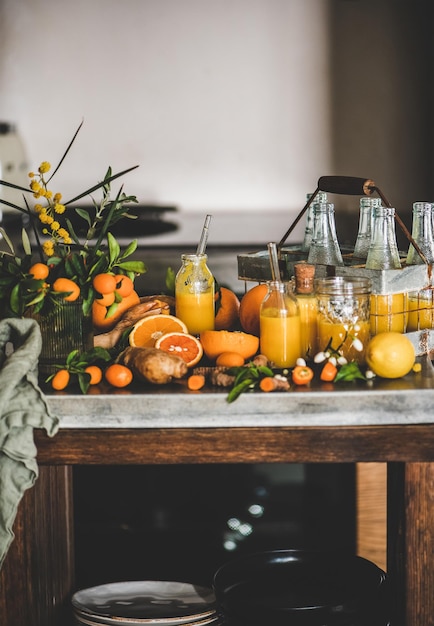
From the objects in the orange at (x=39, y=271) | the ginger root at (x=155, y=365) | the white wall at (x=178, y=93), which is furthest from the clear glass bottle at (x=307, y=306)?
the white wall at (x=178, y=93)

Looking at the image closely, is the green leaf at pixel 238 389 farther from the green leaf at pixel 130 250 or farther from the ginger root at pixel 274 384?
the green leaf at pixel 130 250

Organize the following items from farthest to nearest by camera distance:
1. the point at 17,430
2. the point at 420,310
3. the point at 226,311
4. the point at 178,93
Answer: the point at 178,93, the point at 226,311, the point at 420,310, the point at 17,430

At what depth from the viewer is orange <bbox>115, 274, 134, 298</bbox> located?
1.61m

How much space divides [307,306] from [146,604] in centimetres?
67

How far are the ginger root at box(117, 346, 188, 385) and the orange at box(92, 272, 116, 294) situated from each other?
0.41ft

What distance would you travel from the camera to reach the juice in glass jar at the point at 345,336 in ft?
5.06

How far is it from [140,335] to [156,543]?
2.22 ft

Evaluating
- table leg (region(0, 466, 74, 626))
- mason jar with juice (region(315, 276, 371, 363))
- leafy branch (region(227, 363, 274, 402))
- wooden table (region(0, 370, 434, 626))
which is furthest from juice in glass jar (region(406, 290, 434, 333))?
table leg (region(0, 466, 74, 626))

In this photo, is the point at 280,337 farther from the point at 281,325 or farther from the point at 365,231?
the point at 365,231

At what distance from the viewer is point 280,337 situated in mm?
1546

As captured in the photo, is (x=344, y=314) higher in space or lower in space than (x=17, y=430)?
higher

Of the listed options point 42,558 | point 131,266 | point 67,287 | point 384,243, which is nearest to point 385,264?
point 384,243

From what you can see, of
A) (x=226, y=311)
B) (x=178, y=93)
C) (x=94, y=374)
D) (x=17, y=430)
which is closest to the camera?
(x=17, y=430)

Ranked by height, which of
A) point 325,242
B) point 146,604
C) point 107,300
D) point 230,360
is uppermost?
point 325,242
